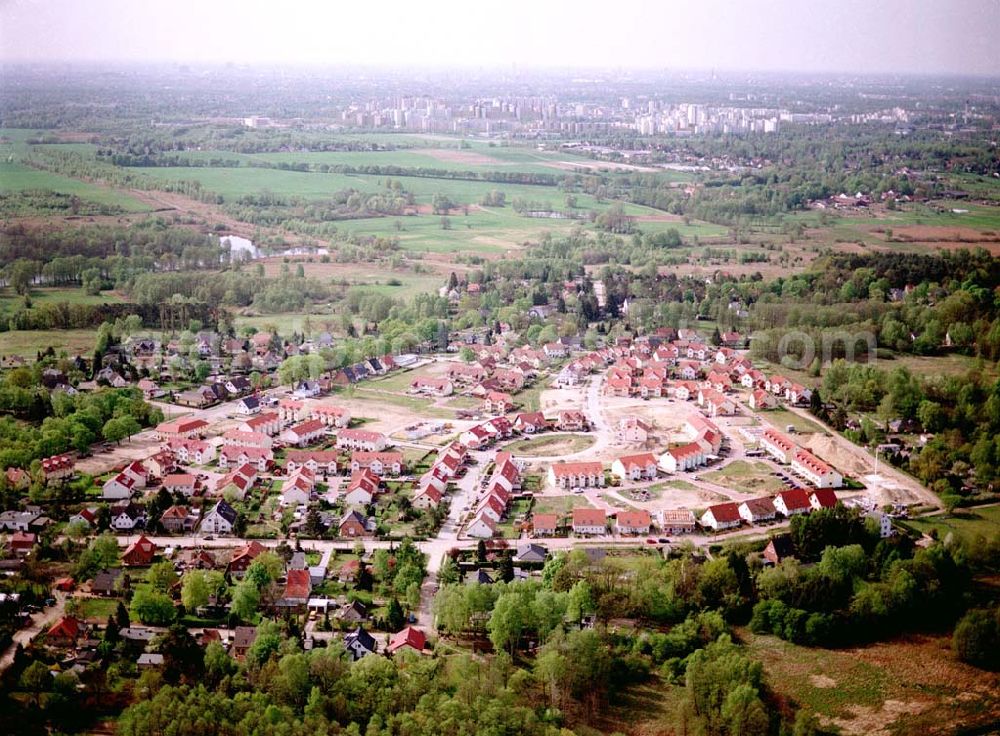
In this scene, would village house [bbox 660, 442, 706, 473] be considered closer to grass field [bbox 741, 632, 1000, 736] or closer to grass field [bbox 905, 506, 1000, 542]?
grass field [bbox 905, 506, 1000, 542]

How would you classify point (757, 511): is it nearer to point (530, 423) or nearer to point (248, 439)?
point (530, 423)

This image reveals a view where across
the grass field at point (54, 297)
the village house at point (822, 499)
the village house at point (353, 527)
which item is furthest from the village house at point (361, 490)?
the grass field at point (54, 297)

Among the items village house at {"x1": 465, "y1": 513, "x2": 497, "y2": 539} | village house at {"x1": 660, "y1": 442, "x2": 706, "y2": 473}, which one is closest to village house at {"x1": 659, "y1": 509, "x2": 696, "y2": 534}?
village house at {"x1": 660, "y1": 442, "x2": 706, "y2": 473}

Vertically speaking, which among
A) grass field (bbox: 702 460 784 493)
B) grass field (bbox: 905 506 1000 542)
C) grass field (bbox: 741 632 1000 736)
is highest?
grass field (bbox: 702 460 784 493)

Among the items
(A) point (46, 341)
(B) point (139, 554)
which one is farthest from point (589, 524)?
(A) point (46, 341)

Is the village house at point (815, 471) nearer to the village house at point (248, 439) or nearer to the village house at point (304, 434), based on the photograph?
the village house at point (304, 434)

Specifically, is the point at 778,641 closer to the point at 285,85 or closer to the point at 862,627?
the point at 862,627
